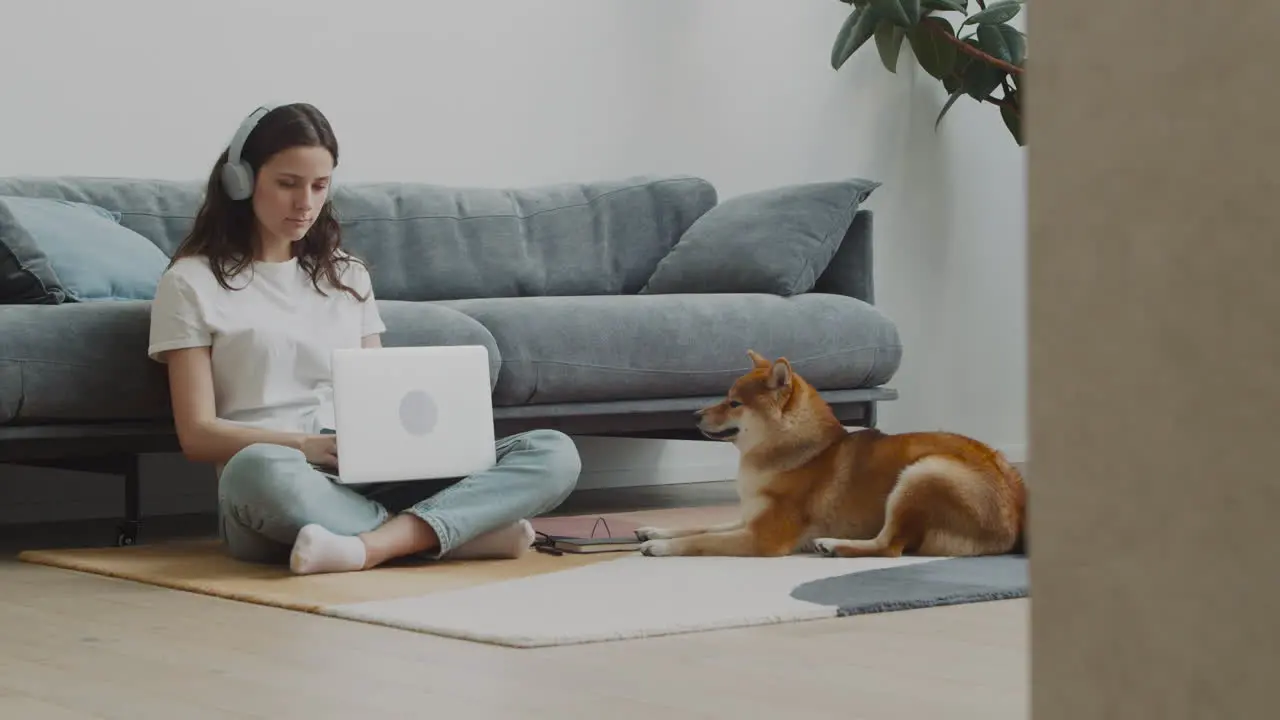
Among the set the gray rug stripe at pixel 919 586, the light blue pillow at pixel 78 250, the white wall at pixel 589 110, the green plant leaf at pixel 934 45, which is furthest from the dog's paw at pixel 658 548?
the green plant leaf at pixel 934 45

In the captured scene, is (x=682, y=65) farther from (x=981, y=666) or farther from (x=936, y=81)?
(x=981, y=666)

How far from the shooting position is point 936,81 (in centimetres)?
521

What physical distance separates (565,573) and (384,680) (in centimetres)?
89

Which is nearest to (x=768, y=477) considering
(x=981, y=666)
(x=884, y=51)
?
(x=981, y=666)

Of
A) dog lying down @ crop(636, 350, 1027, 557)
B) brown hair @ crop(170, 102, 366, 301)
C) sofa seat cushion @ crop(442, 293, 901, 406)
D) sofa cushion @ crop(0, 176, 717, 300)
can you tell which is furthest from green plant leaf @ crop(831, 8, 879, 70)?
brown hair @ crop(170, 102, 366, 301)

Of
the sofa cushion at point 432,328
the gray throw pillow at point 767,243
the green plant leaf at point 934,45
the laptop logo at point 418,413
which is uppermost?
the green plant leaf at point 934,45

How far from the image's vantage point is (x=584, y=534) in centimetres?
313

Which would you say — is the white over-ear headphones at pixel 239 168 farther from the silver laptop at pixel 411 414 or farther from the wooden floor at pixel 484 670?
the wooden floor at pixel 484 670

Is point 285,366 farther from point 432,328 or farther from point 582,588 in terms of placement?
point 582,588

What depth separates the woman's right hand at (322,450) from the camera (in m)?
2.64

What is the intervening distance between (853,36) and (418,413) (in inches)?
102

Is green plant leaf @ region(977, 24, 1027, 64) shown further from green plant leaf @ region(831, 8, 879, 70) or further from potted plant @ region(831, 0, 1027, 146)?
green plant leaf @ region(831, 8, 879, 70)

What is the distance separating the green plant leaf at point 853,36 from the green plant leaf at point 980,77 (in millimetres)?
347

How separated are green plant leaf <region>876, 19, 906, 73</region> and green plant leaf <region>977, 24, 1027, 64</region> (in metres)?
0.30
